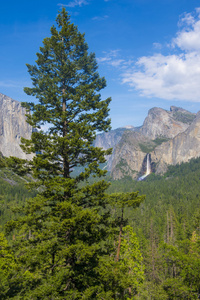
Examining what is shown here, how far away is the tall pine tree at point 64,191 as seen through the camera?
9.66m

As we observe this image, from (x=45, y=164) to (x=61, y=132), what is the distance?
9.46 ft

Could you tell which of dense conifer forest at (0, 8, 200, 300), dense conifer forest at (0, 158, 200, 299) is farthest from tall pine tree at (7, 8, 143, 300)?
dense conifer forest at (0, 158, 200, 299)

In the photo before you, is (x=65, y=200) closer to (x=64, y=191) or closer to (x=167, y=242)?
(x=64, y=191)

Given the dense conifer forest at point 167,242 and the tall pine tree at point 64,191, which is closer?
the tall pine tree at point 64,191

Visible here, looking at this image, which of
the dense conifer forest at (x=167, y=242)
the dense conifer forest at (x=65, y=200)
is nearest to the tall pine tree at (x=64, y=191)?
the dense conifer forest at (x=65, y=200)

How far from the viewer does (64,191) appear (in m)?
11.1

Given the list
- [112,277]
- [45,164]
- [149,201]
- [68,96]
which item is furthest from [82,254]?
[149,201]

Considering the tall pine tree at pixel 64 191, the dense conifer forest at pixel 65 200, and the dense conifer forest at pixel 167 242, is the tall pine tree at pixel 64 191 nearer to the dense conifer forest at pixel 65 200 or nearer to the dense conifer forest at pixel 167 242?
the dense conifer forest at pixel 65 200

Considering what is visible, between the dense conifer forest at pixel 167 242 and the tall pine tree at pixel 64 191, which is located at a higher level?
the tall pine tree at pixel 64 191

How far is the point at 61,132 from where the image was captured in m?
13.3

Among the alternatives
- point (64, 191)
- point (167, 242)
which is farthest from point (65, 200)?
point (167, 242)

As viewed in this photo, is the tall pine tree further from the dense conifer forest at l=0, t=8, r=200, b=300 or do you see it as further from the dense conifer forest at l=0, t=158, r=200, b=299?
the dense conifer forest at l=0, t=158, r=200, b=299

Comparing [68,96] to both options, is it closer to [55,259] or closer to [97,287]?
[55,259]

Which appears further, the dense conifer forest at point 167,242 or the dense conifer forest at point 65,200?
the dense conifer forest at point 167,242
